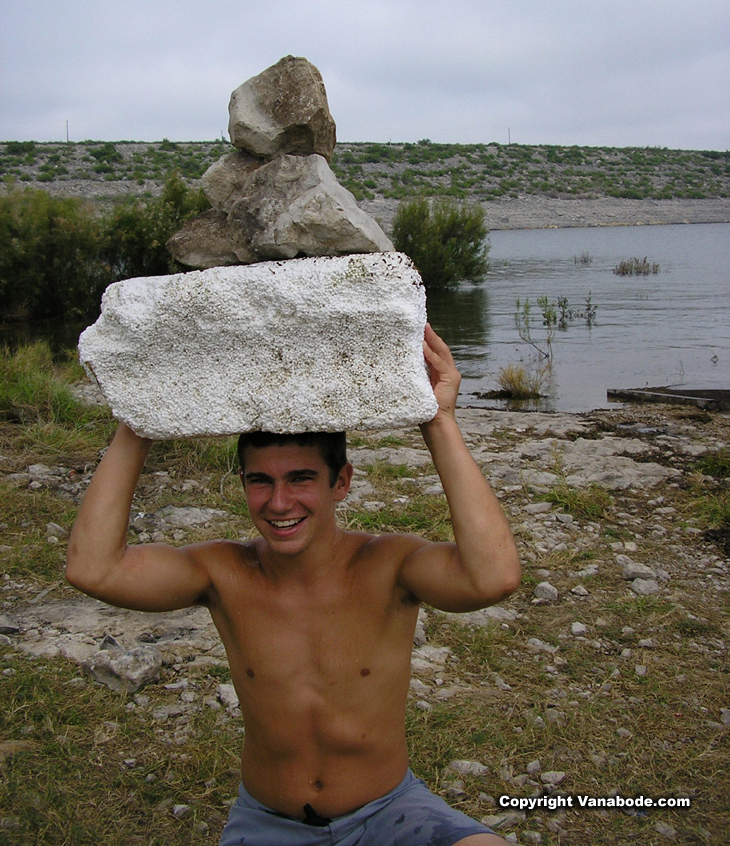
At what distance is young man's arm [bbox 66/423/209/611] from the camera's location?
1.93m

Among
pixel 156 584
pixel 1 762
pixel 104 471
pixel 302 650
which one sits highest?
pixel 104 471

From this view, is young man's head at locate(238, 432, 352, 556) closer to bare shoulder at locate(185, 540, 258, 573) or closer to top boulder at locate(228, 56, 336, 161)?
bare shoulder at locate(185, 540, 258, 573)

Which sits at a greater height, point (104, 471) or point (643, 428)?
point (104, 471)

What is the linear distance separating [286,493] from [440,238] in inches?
707

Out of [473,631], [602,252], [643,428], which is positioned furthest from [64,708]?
[602,252]

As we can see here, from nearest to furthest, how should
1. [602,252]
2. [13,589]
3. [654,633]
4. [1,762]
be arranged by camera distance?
[1,762], [654,633], [13,589], [602,252]

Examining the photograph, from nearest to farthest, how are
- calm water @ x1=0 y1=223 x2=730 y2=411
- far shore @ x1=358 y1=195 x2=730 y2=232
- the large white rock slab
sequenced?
the large white rock slab < calm water @ x1=0 y1=223 x2=730 y2=411 < far shore @ x1=358 y1=195 x2=730 y2=232

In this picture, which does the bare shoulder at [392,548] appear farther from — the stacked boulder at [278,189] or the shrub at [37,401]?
the shrub at [37,401]

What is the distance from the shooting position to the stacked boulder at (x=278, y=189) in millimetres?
2105

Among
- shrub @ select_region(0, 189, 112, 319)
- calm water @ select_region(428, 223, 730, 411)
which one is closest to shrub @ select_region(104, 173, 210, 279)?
shrub @ select_region(0, 189, 112, 319)

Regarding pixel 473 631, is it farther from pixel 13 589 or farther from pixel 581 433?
pixel 581 433

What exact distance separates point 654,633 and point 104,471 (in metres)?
2.75

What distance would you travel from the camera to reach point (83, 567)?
6.33 ft
